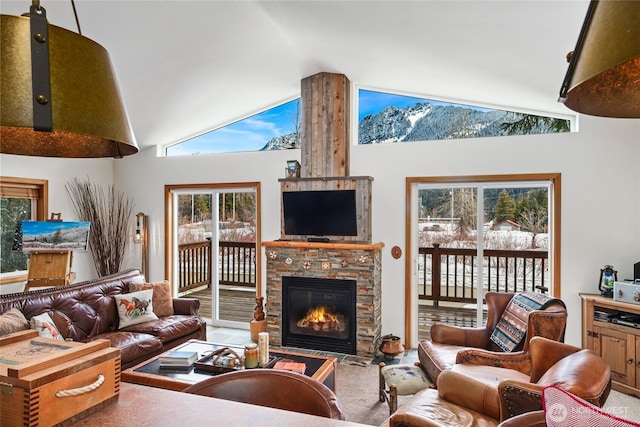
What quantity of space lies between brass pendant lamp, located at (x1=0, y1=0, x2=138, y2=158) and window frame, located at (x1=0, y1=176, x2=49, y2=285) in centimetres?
513

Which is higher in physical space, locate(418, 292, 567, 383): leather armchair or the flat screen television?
the flat screen television

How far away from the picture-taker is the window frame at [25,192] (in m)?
4.80

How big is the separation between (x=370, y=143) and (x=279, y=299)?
2.20 metres

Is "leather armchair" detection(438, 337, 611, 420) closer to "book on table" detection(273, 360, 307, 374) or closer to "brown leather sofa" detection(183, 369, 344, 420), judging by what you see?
"book on table" detection(273, 360, 307, 374)

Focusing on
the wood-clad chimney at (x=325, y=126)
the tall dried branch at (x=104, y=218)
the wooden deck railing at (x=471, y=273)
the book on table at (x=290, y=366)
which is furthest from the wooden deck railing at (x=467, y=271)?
the book on table at (x=290, y=366)

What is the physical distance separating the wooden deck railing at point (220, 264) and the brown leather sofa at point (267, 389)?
167 inches

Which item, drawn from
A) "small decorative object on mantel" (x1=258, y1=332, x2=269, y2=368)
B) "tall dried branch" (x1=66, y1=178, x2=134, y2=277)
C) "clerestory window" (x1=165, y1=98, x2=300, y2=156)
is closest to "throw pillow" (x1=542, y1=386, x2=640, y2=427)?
"small decorative object on mantel" (x1=258, y1=332, x2=269, y2=368)

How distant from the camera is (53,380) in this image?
772 millimetres

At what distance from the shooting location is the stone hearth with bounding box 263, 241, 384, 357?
14.8 feet

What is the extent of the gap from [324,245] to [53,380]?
3.88 metres

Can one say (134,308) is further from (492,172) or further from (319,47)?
(492,172)

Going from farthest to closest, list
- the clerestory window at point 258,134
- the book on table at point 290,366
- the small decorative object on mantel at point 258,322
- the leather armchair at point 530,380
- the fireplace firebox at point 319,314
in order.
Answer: the clerestory window at point 258,134, the small decorative object on mantel at point 258,322, the fireplace firebox at point 319,314, the book on table at point 290,366, the leather armchair at point 530,380

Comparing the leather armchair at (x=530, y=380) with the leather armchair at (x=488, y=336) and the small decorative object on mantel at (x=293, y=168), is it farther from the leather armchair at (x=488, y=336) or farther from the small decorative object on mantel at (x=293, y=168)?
the small decorative object on mantel at (x=293, y=168)

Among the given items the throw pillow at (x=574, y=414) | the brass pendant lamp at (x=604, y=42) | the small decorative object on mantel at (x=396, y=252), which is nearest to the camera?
the brass pendant lamp at (x=604, y=42)
